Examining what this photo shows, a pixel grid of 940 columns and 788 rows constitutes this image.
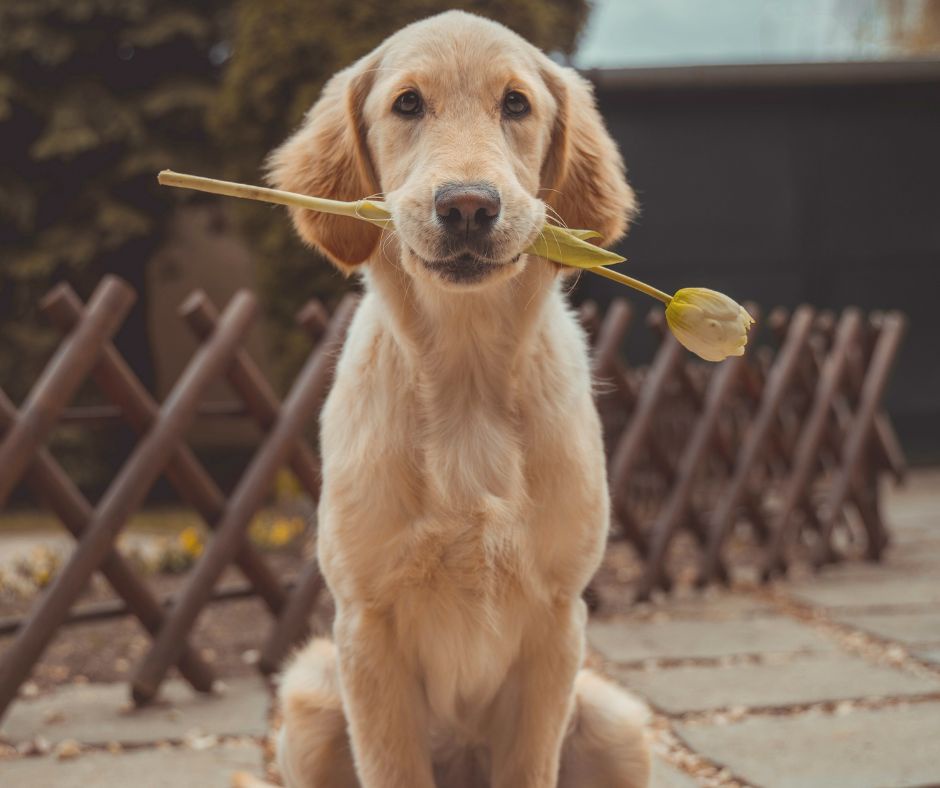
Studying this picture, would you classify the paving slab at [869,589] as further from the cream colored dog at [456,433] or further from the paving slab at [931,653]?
the cream colored dog at [456,433]

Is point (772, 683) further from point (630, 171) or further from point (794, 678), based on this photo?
point (630, 171)

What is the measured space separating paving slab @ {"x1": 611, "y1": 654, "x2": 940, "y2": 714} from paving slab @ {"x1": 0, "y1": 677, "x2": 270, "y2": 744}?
131 cm

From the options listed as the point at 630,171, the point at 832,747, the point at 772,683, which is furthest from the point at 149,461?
the point at 630,171

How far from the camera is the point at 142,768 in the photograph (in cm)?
310

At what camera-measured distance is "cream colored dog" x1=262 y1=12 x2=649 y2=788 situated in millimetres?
2207

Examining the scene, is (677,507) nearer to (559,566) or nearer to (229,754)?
(229,754)

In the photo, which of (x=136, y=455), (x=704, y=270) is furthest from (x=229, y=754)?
(x=704, y=270)

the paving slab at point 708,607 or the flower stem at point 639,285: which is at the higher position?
the flower stem at point 639,285

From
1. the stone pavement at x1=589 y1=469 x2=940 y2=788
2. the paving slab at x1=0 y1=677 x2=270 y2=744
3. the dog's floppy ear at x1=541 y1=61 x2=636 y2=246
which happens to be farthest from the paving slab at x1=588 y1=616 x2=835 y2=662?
the dog's floppy ear at x1=541 y1=61 x2=636 y2=246

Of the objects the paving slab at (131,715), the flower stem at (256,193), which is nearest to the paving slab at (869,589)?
the paving slab at (131,715)

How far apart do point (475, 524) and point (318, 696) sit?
0.68m

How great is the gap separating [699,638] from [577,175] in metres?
Result: 2.49

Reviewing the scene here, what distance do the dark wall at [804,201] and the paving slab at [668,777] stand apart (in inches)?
299

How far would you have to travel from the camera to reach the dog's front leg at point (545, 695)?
2295 millimetres
